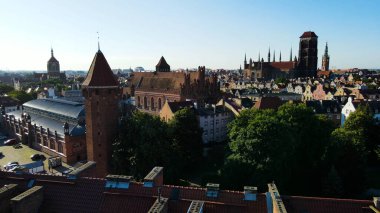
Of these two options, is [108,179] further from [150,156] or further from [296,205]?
[150,156]

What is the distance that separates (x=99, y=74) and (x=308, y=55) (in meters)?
143

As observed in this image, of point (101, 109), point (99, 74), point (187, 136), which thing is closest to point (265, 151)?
point (187, 136)

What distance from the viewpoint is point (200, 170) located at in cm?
5088

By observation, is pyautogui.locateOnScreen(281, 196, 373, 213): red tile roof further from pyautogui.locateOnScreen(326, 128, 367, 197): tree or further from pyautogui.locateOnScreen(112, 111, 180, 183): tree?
pyautogui.locateOnScreen(326, 128, 367, 197): tree

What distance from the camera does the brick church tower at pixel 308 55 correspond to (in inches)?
6403

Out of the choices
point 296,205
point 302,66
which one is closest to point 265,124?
point 296,205

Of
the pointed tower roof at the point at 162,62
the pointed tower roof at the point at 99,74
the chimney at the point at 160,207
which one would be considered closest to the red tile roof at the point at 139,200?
the chimney at the point at 160,207

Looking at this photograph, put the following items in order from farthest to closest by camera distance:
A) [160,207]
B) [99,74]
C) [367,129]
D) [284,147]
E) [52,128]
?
1. [52,128]
2. [367,129]
3. [99,74]
4. [284,147]
5. [160,207]

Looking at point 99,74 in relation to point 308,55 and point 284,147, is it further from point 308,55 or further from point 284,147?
point 308,55

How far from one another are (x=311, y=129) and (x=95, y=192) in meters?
32.9

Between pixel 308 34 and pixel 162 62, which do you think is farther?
pixel 308 34

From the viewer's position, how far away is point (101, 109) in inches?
1699

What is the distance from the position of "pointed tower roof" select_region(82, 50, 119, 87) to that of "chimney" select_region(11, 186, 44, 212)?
78.1 ft

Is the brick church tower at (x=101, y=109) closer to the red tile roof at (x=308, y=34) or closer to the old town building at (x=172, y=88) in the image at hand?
the old town building at (x=172, y=88)
